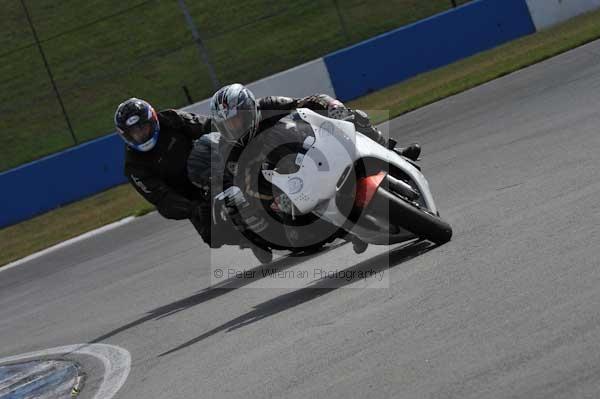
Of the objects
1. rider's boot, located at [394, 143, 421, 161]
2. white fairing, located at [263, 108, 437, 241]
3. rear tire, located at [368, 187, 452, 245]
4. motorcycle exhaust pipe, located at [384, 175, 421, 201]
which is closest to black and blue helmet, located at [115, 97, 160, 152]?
rider's boot, located at [394, 143, 421, 161]

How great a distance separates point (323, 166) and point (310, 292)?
3.27ft

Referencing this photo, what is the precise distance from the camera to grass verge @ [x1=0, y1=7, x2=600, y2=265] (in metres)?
17.3

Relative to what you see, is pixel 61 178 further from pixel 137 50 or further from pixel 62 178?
pixel 137 50

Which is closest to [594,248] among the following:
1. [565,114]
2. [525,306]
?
[525,306]

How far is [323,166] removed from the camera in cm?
734

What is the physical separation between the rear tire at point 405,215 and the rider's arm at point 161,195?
238cm

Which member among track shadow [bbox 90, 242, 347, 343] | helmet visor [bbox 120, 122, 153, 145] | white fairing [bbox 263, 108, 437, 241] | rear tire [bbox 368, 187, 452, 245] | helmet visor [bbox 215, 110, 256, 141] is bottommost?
track shadow [bbox 90, 242, 347, 343]

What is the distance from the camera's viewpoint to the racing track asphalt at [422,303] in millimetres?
4836

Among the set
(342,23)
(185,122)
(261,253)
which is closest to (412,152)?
(261,253)

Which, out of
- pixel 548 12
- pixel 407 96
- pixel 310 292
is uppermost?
pixel 310 292

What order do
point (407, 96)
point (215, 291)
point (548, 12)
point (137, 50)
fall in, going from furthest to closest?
point (137, 50) → point (548, 12) → point (407, 96) → point (215, 291)

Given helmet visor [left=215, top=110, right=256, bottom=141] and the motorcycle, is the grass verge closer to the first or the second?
helmet visor [left=215, top=110, right=256, bottom=141]

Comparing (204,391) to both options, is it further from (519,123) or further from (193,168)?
(519,123)

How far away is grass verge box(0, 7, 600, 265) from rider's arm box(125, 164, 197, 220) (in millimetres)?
6162
